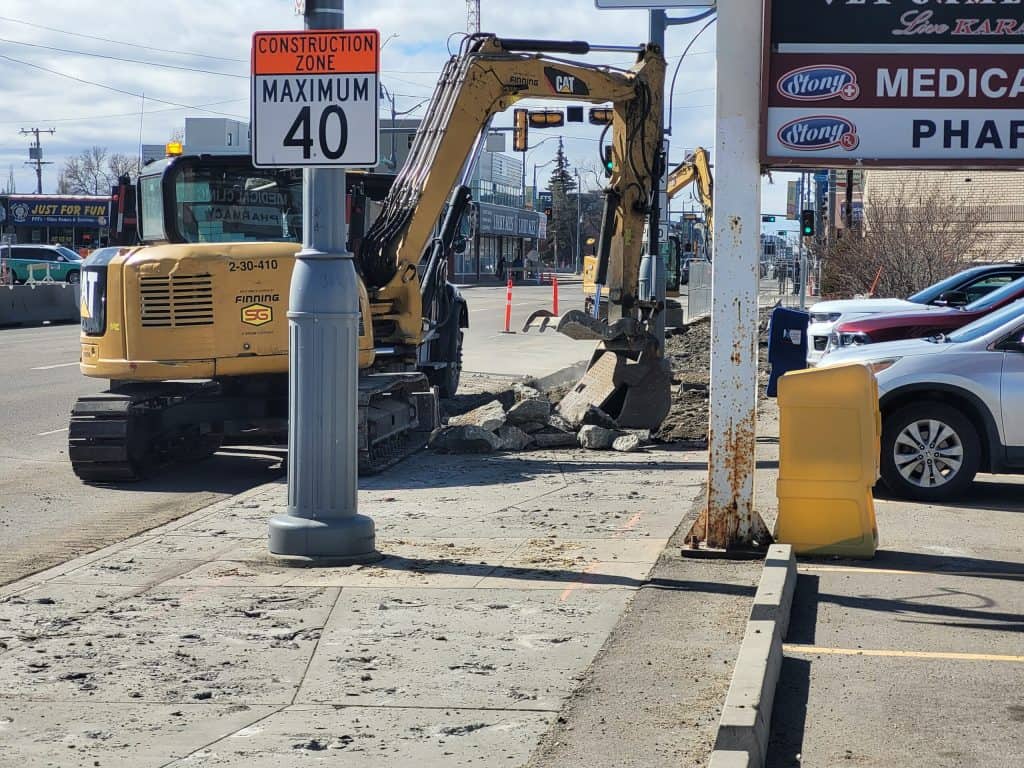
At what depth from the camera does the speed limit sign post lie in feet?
27.4

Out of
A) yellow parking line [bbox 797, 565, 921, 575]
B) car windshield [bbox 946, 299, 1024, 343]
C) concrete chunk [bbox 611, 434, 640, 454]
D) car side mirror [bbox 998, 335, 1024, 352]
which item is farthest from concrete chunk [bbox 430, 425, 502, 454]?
yellow parking line [bbox 797, 565, 921, 575]

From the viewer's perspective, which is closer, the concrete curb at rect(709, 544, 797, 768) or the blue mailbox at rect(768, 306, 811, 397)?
the concrete curb at rect(709, 544, 797, 768)

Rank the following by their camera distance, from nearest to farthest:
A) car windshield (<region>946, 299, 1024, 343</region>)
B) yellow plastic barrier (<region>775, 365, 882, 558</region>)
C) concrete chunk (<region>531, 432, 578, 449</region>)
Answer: yellow plastic barrier (<region>775, 365, 882, 558</region>), car windshield (<region>946, 299, 1024, 343</region>), concrete chunk (<region>531, 432, 578, 449</region>)

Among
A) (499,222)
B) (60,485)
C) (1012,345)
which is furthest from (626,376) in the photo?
(499,222)

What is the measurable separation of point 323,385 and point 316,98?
69.9 inches

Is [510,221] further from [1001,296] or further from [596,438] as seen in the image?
[596,438]

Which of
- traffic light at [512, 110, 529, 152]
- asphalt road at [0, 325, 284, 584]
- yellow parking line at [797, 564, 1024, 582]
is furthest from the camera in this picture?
traffic light at [512, 110, 529, 152]

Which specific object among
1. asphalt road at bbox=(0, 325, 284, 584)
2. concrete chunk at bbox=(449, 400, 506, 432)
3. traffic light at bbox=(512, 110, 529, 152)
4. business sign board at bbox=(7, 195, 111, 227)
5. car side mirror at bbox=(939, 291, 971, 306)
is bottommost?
asphalt road at bbox=(0, 325, 284, 584)

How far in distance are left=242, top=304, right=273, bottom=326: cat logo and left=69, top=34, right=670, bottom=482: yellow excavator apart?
0.01 metres

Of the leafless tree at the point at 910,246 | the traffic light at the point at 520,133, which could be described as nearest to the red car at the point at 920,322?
the leafless tree at the point at 910,246

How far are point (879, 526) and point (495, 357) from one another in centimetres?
1727

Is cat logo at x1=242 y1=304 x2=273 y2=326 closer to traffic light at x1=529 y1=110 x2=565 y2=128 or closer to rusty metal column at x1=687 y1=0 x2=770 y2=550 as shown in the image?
rusty metal column at x1=687 y1=0 x2=770 y2=550

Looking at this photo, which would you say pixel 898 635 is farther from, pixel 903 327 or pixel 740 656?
pixel 903 327

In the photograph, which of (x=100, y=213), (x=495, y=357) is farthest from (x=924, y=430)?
(x=100, y=213)
